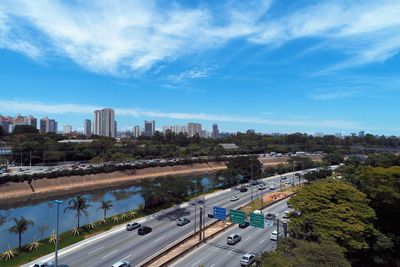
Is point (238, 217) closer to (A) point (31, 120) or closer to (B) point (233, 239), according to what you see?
(B) point (233, 239)

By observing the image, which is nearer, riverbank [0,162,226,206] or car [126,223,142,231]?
car [126,223,142,231]

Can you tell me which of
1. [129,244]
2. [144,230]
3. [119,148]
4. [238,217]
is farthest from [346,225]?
[119,148]

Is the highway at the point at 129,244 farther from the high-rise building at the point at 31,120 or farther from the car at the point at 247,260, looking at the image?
the high-rise building at the point at 31,120

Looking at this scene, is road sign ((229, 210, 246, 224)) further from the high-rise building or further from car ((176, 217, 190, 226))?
the high-rise building

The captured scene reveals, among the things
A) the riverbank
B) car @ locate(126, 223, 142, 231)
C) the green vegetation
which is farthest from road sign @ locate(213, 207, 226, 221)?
the riverbank

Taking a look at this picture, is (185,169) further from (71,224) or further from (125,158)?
(71,224)

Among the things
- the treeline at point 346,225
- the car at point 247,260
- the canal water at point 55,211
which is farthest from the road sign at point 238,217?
the canal water at point 55,211
